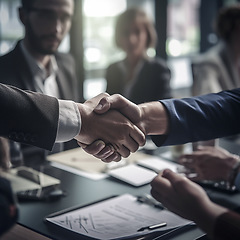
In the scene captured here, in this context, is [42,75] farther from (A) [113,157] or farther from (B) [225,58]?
(B) [225,58]

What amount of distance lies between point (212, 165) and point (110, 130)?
355 millimetres

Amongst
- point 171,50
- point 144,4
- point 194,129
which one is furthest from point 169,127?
point 171,50

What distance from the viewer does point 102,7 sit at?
3.41m

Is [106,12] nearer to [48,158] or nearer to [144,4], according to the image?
[144,4]

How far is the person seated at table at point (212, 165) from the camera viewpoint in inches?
48.1

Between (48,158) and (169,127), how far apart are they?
1.70ft

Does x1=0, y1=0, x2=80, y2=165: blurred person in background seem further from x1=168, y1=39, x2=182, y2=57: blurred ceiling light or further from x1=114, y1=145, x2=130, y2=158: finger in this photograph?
x1=168, y1=39, x2=182, y2=57: blurred ceiling light

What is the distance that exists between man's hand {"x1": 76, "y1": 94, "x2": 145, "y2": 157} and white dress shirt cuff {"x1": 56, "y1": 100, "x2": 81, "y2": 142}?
2 centimetres

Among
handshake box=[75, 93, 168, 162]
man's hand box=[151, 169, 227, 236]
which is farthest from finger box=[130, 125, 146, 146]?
man's hand box=[151, 169, 227, 236]

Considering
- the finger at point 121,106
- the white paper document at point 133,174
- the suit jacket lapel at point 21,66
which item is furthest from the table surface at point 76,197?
the suit jacket lapel at point 21,66

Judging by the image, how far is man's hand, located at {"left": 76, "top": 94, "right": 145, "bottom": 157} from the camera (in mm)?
1148

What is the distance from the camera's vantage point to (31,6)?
1.66 meters

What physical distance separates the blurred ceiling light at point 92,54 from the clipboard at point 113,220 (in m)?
2.43

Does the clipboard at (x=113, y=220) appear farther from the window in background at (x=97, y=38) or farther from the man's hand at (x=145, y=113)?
the window in background at (x=97, y=38)
